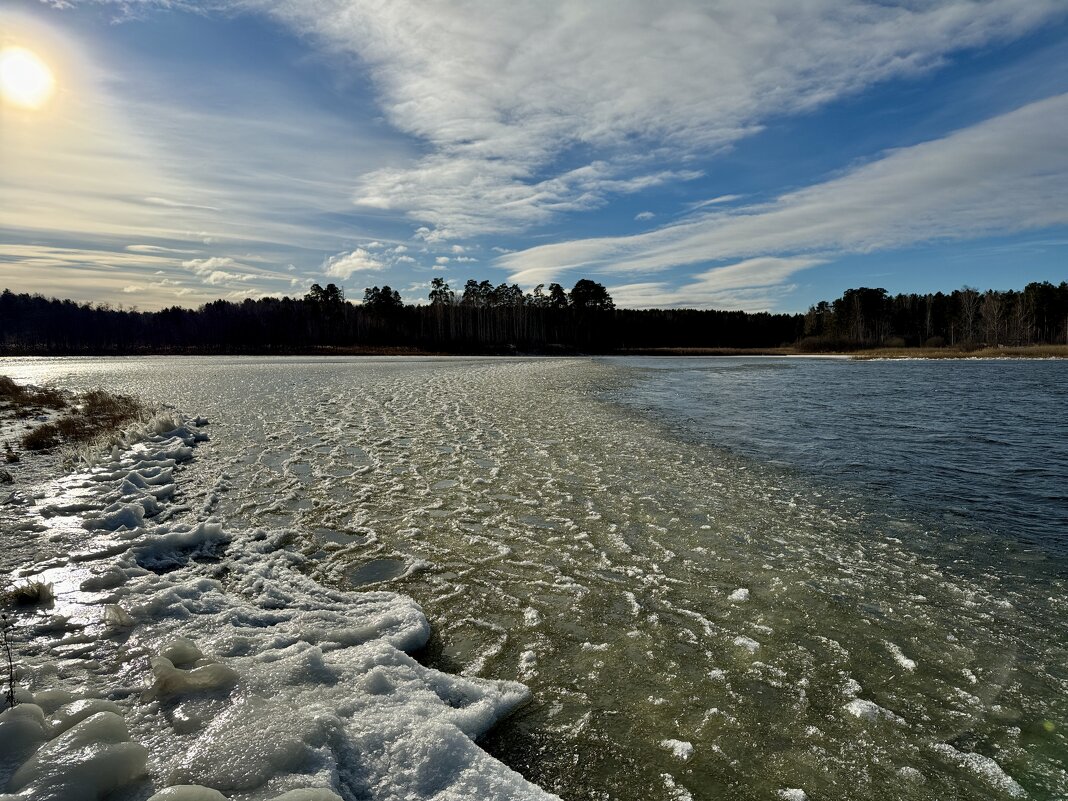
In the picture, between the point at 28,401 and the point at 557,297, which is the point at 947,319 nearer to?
the point at 557,297

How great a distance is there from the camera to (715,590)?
6.00m

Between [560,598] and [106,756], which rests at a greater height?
[106,756]

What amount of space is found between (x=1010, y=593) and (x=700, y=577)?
10.9ft

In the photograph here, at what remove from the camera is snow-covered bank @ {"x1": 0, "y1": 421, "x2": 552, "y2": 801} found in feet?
10.1

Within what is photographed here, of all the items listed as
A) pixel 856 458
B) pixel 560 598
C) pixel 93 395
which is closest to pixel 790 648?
pixel 560 598

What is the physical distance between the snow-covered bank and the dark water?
27.2 ft

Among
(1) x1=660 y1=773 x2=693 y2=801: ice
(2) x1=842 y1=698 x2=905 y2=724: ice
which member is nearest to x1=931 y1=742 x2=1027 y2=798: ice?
A: (2) x1=842 y1=698 x2=905 y2=724: ice

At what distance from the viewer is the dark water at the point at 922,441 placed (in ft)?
29.6

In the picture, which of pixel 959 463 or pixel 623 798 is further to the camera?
pixel 959 463

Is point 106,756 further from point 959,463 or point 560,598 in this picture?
point 959,463

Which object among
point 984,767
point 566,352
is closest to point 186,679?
point 984,767

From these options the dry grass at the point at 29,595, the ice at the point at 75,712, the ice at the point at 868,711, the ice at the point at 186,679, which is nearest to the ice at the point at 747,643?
the ice at the point at 868,711

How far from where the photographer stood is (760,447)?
13.9m

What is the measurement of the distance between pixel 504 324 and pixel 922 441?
115 meters
